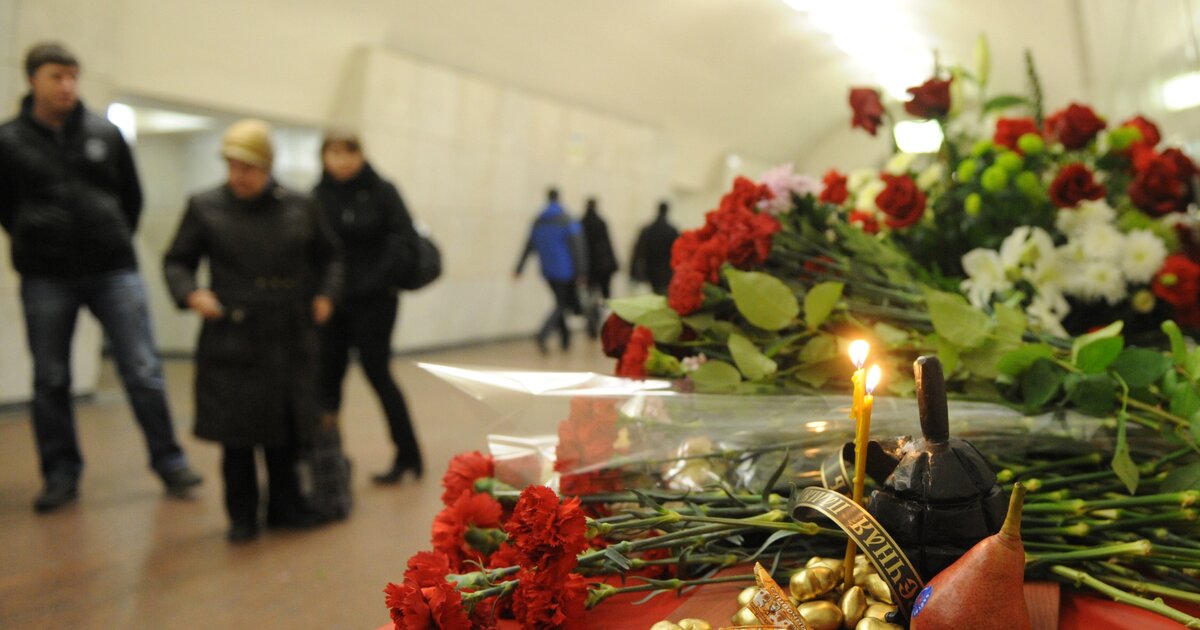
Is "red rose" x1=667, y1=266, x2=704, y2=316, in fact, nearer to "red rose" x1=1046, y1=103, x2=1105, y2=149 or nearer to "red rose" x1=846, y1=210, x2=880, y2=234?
"red rose" x1=846, y1=210, x2=880, y2=234

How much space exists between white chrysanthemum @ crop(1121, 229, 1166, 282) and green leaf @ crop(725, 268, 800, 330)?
70 centimetres

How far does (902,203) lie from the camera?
174 centimetres

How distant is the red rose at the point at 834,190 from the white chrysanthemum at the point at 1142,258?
0.45 meters

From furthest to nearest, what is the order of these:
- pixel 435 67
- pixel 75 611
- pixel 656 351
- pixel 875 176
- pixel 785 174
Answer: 1. pixel 435 67
2. pixel 75 611
3. pixel 875 176
4. pixel 785 174
5. pixel 656 351

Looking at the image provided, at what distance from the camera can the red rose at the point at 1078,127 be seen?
6.21ft

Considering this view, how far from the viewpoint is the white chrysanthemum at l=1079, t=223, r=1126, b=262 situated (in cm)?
162

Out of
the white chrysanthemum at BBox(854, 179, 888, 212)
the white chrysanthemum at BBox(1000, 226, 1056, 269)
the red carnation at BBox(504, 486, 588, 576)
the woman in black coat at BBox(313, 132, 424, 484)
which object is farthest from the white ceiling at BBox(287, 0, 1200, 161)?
the red carnation at BBox(504, 486, 588, 576)

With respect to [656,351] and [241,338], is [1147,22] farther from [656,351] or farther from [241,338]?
[241,338]

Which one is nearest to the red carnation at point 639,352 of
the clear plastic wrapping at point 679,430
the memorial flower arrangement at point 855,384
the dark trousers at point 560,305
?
the memorial flower arrangement at point 855,384

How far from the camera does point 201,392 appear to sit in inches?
131

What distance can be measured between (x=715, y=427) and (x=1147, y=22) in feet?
9.60

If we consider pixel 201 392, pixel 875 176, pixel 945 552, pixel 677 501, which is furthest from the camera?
pixel 201 392

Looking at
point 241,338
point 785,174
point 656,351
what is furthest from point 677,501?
point 241,338

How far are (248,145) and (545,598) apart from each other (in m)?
2.69
